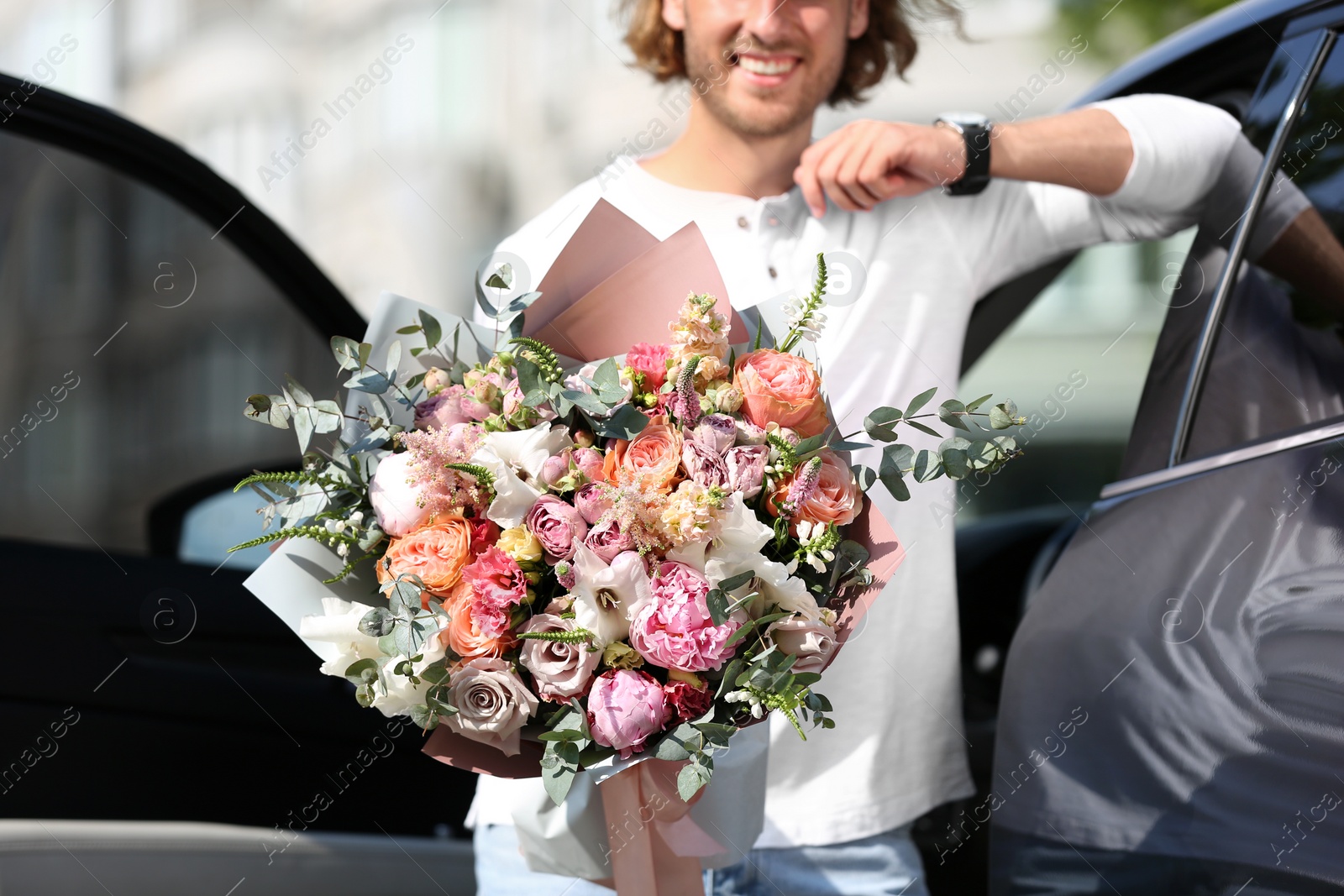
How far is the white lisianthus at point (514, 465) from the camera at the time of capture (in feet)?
4.25

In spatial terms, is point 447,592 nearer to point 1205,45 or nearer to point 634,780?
point 634,780

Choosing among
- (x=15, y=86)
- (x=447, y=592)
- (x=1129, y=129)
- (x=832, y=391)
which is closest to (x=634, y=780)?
(x=447, y=592)

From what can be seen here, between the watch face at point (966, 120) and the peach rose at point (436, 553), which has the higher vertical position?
the watch face at point (966, 120)

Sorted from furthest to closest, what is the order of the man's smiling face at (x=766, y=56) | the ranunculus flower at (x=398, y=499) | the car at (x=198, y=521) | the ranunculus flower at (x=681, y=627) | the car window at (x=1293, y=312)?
the man's smiling face at (x=766, y=56), the car at (x=198, y=521), the car window at (x=1293, y=312), the ranunculus flower at (x=398, y=499), the ranunculus flower at (x=681, y=627)

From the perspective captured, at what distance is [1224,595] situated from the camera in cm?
149

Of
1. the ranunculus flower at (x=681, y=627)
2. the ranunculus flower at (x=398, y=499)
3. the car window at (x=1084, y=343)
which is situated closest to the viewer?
the ranunculus flower at (x=681, y=627)

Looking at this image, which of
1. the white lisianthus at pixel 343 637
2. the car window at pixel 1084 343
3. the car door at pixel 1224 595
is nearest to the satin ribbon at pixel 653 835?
the white lisianthus at pixel 343 637

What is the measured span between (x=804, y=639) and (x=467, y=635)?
0.39 metres

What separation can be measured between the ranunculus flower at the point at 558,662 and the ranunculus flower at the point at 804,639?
0.21 meters

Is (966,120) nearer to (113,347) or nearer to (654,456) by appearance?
(654,456)

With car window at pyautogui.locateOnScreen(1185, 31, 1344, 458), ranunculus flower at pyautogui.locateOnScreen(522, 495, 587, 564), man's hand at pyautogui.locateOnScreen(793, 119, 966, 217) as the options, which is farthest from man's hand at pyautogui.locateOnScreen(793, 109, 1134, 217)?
ranunculus flower at pyautogui.locateOnScreen(522, 495, 587, 564)

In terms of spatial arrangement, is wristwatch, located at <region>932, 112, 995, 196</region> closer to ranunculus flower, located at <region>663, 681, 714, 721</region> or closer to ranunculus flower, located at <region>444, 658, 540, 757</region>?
ranunculus flower, located at <region>663, 681, 714, 721</region>

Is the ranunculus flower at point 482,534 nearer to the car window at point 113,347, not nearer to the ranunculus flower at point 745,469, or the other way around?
the ranunculus flower at point 745,469

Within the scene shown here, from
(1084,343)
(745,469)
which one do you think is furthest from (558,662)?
(1084,343)
